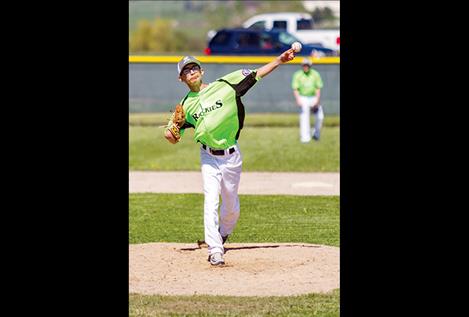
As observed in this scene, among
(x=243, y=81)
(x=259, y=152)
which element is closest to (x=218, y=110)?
(x=243, y=81)

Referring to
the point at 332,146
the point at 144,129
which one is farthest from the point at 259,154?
the point at 144,129

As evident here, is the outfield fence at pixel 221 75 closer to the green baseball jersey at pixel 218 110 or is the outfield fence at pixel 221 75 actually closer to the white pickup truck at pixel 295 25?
the white pickup truck at pixel 295 25

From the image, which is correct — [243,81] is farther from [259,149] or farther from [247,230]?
[259,149]

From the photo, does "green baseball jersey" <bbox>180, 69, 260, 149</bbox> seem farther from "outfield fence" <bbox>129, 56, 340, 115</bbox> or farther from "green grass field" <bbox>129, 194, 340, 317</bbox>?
"outfield fence" <bbox>129, 56, 340, 115</bbox>

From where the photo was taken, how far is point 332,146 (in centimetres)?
2722

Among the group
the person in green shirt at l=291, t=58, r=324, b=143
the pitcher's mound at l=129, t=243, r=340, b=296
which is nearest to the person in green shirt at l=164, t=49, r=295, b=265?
the pitcher's mound at l=129, t=243, r=340, b=296

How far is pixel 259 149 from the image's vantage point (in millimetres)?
26672

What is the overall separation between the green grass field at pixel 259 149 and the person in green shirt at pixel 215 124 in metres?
8.29

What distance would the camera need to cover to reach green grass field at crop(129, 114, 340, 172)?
923 inches

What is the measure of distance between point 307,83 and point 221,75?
6296mm

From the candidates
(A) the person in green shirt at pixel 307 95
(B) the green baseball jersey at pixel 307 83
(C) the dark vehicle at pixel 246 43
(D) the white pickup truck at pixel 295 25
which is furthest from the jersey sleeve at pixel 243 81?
(D) the white pickup truck at pixel 295 25
